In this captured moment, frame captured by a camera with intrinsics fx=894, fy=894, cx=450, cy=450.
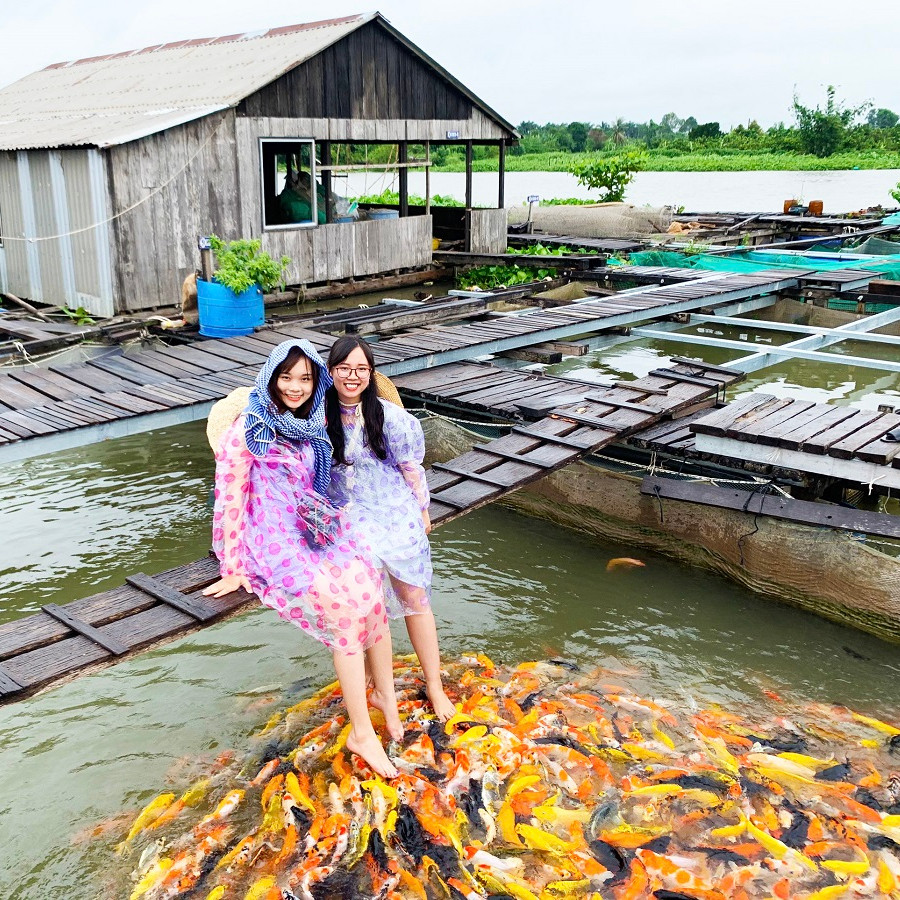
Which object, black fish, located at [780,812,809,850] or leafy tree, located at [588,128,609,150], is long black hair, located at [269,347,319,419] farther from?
leafy tree, located at [588,128,609,150]

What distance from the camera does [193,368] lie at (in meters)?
8.55

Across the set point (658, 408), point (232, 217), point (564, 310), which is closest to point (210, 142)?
point (232, 217)

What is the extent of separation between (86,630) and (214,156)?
9.85 meters

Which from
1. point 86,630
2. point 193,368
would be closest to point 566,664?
point 86,630

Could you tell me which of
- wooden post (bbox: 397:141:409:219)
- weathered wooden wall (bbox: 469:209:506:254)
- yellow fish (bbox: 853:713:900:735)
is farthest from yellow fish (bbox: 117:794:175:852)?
weathered wooden wall (bbox: 469:209:506:254)

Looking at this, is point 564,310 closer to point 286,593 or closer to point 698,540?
point 698,540

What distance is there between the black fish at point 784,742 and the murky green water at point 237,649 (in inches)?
18.5

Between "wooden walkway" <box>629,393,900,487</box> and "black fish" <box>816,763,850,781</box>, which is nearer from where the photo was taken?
"black fish" <box>816,763,850,781</box>

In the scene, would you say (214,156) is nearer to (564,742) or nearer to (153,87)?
(153,87)

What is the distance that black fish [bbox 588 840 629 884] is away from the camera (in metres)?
3.84

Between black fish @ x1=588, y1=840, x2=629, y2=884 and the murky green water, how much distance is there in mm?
1648

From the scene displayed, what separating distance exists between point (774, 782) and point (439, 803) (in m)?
1.68

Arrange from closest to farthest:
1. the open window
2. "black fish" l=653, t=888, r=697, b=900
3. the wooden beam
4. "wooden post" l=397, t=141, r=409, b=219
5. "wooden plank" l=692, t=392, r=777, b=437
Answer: "black fish" l=653, t=888, r=697, b=900 < "wooden plank" l=692, t=392, r=777, b=437 < the open window < the wooden beam < "wooden post" l=397, t=141, r=409, b=219

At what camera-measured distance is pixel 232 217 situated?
1291 cm
